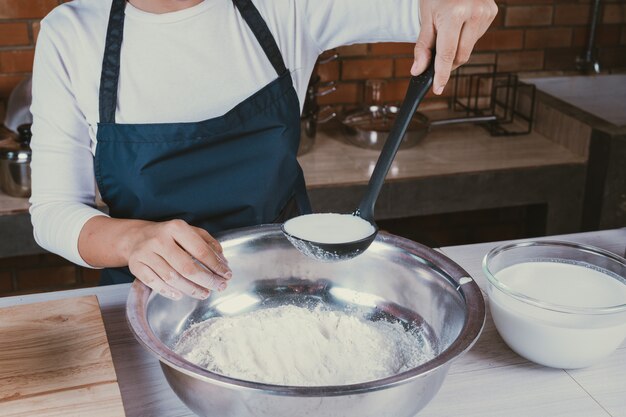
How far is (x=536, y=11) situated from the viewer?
302 cm

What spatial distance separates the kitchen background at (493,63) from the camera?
9.34 ft

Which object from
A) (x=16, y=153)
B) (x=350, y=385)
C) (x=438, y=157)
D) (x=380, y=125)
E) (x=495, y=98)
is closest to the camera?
(x=350, y=385)

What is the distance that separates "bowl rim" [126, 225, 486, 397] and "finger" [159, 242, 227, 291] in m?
0.06

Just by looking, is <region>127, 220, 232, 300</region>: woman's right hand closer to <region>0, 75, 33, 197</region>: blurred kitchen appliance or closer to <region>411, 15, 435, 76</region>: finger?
<region>411, 15, 435, 76</region>: finger

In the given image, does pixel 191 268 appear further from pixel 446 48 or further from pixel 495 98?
pixel 495 98

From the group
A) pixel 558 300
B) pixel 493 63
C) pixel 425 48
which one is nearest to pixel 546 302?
pixel 558 300

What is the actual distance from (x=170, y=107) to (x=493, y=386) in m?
0.78

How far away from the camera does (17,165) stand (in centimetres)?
221

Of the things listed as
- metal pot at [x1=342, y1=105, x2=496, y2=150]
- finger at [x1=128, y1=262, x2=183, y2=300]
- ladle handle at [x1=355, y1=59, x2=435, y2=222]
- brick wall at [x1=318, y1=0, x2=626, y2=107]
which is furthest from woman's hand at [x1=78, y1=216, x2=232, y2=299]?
brick wall at [x1=318, y1=0, x2=626, y2=107]

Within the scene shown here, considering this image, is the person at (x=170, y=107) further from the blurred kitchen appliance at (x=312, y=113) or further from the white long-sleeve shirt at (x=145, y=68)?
the blurred kitchen appliance at (x=312, y=113)

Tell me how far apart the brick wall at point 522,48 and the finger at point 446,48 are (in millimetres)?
1765

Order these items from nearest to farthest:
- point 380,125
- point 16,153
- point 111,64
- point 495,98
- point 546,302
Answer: point 546,302, point 111,64, point 16,153, point 380,125, point 495,98

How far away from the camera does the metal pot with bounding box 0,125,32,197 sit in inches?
86.7

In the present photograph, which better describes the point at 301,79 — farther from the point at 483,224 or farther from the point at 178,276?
the point at 483,224
